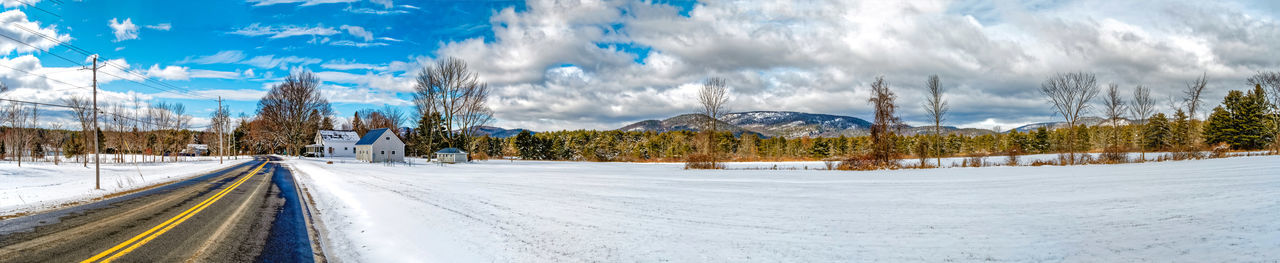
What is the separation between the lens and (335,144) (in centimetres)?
7725

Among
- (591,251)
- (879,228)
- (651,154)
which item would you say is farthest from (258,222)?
(651,154)

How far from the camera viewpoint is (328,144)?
76.2 m

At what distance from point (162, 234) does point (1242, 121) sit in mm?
87154

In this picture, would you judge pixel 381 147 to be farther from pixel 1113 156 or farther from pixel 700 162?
pixel 1113 156

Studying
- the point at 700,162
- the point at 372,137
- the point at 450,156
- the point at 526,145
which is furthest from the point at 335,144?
the point at 700,162

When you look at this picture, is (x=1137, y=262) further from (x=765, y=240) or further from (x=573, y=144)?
(x=573, y=144)

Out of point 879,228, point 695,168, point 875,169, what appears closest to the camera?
point 879,228

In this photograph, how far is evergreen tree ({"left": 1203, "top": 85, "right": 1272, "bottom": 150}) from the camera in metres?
53.1

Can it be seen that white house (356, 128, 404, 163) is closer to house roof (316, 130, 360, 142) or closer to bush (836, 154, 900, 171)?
house roof (316, 130, 360, 142)

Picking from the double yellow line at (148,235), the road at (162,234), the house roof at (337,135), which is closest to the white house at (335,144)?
the house roof at (337,135)

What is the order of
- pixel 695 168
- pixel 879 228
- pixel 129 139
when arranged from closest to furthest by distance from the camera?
pixel 879 228
pixel 695 168
pixel 129 139

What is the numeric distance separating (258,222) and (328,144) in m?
76.0

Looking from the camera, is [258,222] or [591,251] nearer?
[591,251]

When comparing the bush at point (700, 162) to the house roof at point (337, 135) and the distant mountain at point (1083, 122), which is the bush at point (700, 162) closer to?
the distant mountain at point (1083, 122)
